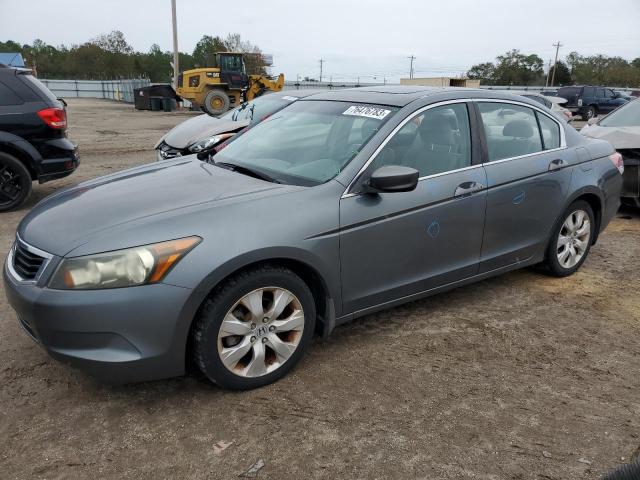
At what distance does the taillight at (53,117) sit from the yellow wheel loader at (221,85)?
714 inches

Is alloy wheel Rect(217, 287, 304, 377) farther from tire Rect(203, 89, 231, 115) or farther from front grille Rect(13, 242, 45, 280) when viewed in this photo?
tire Rect(203, 89, 231, 115)

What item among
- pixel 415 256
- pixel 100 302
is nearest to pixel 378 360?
pixel 415 256

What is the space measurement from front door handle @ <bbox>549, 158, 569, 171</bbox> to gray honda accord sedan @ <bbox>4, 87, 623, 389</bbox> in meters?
0.04

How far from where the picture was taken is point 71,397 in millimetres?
2895

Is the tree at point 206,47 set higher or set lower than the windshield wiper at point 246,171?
higher

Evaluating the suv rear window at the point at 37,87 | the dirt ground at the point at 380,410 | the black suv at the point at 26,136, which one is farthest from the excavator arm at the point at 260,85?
the dirt ground at the point at 380,410

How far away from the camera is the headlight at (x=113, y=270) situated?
250 centimetres

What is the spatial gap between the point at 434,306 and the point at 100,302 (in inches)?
97.8

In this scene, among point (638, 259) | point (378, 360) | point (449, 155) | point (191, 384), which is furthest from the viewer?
point (638, 259)

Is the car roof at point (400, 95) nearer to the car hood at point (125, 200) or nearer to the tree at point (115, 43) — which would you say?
the car hood at point (125, 200)

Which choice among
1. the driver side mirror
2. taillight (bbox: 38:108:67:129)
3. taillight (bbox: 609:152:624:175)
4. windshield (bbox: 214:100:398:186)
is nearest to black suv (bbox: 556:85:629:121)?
taillight (bbox: 609:152:624:175)

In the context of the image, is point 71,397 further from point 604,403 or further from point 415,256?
point 604,403

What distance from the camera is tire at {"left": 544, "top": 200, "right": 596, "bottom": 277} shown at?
444 centimetres

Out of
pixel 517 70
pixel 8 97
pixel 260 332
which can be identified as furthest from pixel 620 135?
pixel 517 70
